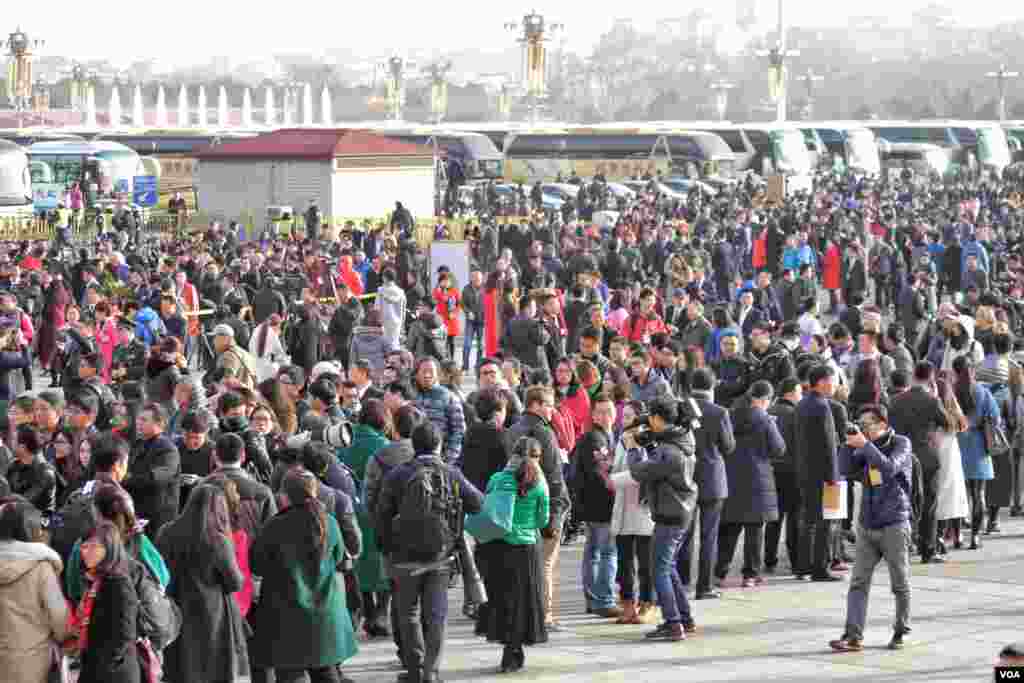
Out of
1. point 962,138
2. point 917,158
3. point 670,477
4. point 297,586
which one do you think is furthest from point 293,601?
point 962,138

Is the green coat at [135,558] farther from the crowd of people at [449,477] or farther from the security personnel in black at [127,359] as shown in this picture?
the security personnel in black at [127,359]

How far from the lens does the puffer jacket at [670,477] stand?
12.3m

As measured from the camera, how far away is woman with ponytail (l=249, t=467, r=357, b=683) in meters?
10.3

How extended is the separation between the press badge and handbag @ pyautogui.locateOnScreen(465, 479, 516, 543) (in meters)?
2.05

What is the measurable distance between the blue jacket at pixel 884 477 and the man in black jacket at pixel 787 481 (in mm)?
1962

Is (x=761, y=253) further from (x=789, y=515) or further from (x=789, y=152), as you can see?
(x=789, y=152)

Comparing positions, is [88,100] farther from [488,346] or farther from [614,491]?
[614,491]

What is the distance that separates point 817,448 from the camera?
14.2m

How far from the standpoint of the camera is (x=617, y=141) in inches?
3004

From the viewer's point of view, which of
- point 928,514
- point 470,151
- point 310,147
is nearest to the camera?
point 928,514

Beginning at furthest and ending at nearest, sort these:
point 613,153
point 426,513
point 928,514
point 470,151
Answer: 1. point 613,153
2. point 470,151
3. point 928,514
4. point 426,513

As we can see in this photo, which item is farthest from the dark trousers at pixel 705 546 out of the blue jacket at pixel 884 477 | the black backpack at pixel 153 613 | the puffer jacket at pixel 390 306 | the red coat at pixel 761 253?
the red coat at pixel 761 253

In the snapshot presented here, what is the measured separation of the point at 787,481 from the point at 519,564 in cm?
360

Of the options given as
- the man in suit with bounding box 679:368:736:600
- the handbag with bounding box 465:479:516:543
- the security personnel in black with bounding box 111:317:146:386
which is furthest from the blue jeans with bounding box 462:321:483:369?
the handbag with bounding box 465:479:516:543
